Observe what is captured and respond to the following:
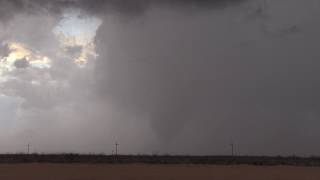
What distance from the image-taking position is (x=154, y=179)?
61.7 metres

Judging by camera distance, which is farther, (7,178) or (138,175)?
(138,175)

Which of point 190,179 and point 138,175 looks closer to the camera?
point 190,179

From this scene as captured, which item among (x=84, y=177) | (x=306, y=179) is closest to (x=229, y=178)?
(x=306, y=179)

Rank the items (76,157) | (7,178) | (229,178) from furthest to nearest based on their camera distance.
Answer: (76,157), (229,178), (7,178)

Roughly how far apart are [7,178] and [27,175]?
4.99m

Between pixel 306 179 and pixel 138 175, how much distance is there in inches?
751

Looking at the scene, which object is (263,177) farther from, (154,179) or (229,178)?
(154,179)

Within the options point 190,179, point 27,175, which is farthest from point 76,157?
point 190,179

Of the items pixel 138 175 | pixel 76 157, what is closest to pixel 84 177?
pixel 138 175

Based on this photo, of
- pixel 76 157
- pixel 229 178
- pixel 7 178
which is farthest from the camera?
pixel 76 157

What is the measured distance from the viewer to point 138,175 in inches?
2645

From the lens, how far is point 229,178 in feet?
213

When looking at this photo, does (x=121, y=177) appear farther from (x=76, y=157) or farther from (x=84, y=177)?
(x=76, y=157)

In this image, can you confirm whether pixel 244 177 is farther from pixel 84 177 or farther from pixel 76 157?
pixel 76 157
